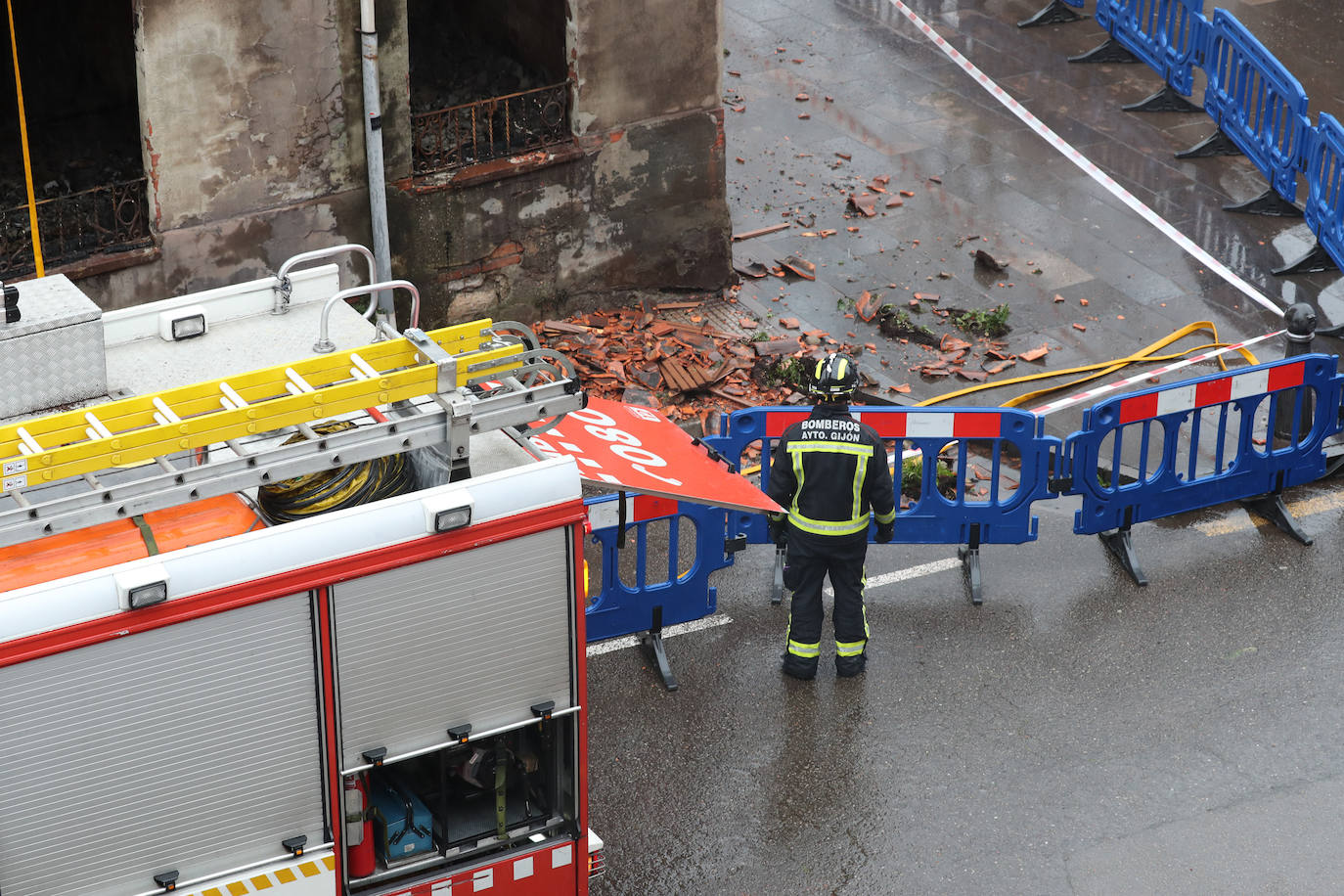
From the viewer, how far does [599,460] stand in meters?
7.54

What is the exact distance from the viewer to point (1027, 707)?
29.4 ft

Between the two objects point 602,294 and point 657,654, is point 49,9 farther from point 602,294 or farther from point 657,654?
point 657,654

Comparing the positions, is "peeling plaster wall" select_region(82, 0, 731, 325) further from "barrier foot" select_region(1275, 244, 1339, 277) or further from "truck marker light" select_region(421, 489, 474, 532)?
"truck marker light" select_region(421, 489, 474, 532)

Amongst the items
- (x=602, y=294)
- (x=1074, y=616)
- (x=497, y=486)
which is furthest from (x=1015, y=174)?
(x=497, y=486)

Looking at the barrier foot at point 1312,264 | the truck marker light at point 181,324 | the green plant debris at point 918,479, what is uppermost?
the truck marker light at point 181,324

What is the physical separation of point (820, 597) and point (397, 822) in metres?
3.22

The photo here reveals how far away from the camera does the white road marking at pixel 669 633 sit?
A: 9.45 meters

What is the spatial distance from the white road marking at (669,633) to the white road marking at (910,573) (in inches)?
28.3

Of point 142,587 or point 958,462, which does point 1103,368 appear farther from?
point 142,587

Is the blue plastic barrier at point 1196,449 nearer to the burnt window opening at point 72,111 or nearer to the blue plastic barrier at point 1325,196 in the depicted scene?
the blue plastic barrier at point 1325,196

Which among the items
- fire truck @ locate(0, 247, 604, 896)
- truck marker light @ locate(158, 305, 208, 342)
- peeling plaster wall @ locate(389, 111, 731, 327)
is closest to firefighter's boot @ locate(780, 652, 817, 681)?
fire truck @ locate(0, 247, 604, 896)

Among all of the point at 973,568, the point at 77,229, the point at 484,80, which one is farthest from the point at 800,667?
the point at 484,80

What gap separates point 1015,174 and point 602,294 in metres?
4.51

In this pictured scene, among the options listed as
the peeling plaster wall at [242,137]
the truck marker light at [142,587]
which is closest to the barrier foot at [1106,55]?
the peeling plaster wall at [242,137]
